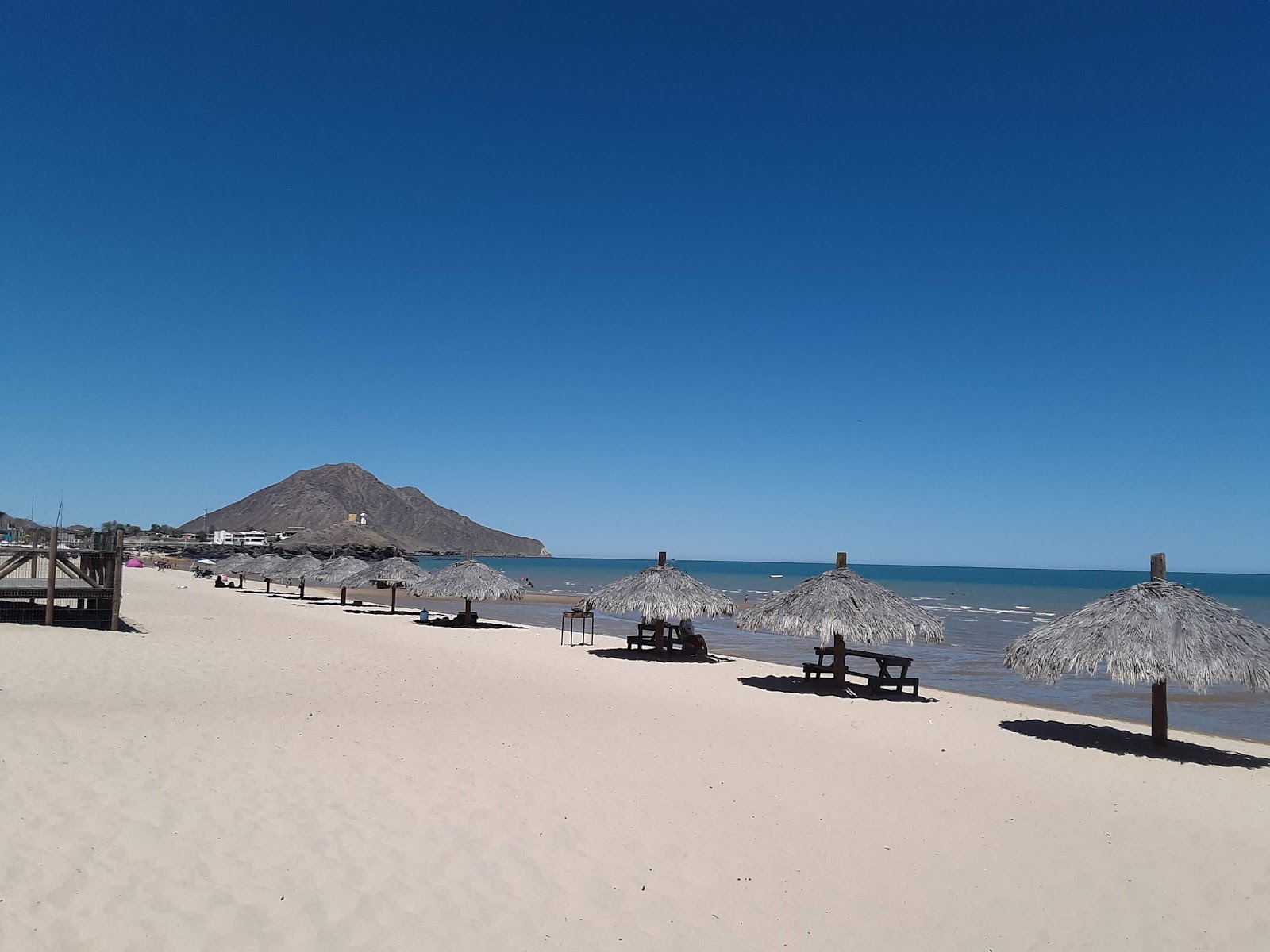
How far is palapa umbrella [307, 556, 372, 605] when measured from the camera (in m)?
29.2

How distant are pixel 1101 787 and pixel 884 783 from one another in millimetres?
2451

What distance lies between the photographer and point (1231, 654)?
30.2 ft

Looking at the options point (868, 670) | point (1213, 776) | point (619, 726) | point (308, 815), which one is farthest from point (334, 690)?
point (868, 670)

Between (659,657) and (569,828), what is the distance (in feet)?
39.1

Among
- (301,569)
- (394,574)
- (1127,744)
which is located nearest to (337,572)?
(301,569)

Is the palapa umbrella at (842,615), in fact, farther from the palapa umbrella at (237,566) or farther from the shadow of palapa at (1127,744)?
the palapa umbrella at (237,566)

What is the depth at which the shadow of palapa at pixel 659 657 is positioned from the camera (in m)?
17.5

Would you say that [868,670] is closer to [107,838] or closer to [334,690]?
[334,690]

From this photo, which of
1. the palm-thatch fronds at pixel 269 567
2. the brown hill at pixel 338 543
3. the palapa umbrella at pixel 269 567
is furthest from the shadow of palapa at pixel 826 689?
the brown hill at pixel 338 543

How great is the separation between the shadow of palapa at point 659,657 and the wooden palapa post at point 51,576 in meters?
10.8

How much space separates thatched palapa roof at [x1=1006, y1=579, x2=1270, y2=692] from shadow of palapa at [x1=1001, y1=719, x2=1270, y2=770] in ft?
3.61

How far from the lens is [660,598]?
17.1m

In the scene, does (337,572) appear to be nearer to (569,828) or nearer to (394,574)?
(394,574)

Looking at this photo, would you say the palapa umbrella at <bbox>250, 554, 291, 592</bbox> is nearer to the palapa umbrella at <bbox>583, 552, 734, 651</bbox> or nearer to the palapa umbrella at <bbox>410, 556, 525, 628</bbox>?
the palapa umbrella at <bbox>410, 556, 525, 628</bbox>
